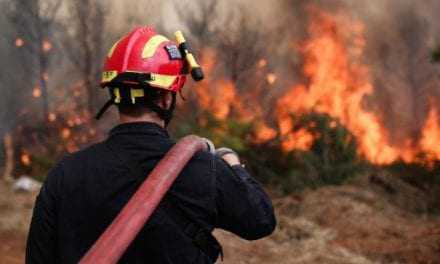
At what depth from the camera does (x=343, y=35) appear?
2116 cm

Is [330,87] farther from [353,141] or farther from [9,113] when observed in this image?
[9,113]

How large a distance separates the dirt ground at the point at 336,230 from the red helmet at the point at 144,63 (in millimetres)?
5877

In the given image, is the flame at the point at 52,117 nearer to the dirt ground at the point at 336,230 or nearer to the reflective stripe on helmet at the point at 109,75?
the dirt ground at the point at 336,230

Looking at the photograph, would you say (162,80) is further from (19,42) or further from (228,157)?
(19,42)

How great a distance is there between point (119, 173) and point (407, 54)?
22.5 metres

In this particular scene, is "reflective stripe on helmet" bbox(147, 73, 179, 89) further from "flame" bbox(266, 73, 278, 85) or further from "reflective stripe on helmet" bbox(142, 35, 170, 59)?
"flame" bbox(266, 73, 278, 85)

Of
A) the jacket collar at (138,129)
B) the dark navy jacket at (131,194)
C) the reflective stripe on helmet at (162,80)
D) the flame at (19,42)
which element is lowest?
the flame at (19,42)

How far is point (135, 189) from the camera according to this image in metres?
2.10

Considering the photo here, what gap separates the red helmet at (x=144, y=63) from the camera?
224cm

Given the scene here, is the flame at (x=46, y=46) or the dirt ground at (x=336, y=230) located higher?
the flame at (x=46, y=46)

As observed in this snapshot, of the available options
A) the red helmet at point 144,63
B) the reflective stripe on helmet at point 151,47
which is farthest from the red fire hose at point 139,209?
the reflective stripe on helmet at point 151,47

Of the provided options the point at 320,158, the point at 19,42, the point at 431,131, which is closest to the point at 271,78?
the point at 431,131

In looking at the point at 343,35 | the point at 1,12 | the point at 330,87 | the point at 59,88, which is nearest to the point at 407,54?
the point at 343,35

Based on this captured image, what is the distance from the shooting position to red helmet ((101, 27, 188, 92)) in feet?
7.36
